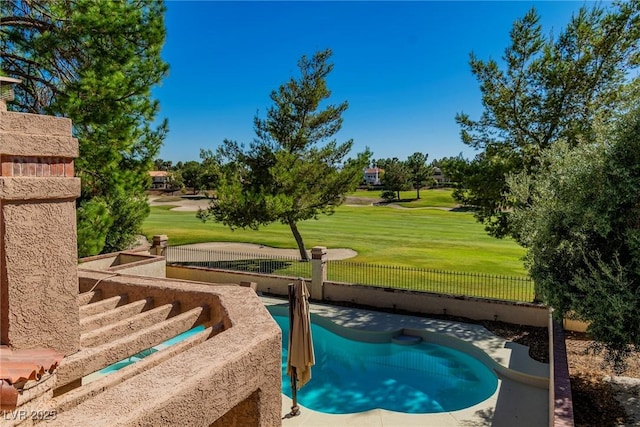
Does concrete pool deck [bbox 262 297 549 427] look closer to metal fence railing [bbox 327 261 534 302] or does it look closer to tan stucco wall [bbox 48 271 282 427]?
metal fence railing [bbox 327 261 534 302]

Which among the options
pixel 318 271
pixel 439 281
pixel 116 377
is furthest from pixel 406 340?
pixel 116 377

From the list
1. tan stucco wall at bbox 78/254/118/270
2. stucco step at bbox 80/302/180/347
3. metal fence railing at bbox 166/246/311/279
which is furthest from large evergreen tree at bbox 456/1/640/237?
tan stucco wall at bbox 78/254/118/270

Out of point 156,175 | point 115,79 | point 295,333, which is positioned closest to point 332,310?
point 295,333

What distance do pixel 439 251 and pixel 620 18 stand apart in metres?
17.6

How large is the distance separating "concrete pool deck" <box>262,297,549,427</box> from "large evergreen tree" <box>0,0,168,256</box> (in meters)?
9.26

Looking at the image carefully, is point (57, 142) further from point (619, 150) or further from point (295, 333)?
point (619, 150)

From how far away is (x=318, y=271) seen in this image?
17.3 m

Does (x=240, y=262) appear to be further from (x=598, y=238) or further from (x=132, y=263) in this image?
(x=598, y=238)

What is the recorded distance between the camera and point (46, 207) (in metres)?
3.34

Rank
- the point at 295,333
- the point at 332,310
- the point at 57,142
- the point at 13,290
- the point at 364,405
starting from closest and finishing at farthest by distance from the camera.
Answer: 1. the point at 13,290
2. the point at 57,142
3. the point at 295,333
4. the point at 364,405
5. the point at 332,310

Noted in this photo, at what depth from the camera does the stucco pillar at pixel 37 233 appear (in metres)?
3.13

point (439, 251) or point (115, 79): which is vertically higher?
point (115, 79)

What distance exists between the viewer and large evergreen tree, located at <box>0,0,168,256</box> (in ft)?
41.2

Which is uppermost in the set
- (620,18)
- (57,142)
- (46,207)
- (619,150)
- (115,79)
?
(620,18)
